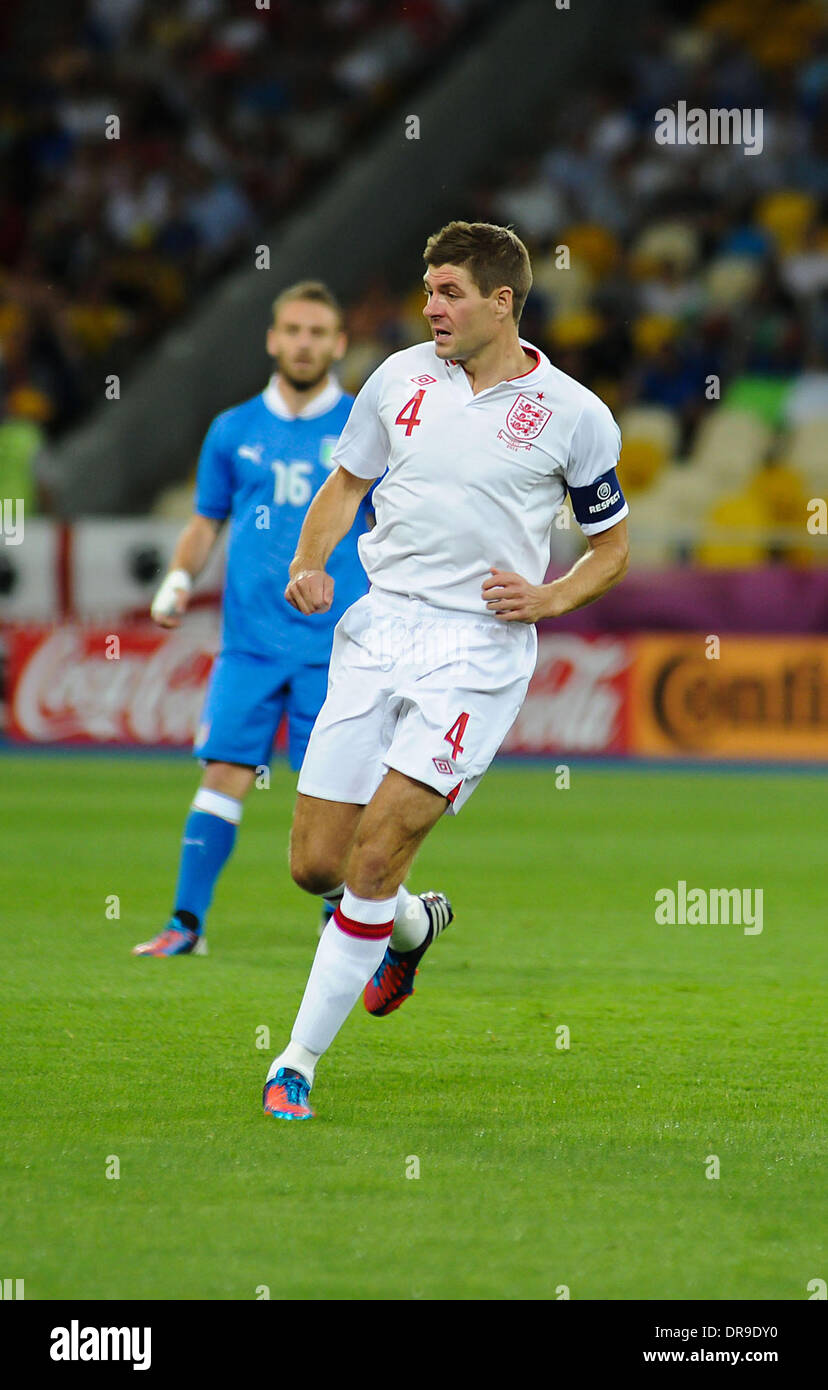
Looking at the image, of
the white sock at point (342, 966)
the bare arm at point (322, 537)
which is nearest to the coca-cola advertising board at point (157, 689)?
the bare arm at point (322, 537)

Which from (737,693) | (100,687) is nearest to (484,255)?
(737,693)

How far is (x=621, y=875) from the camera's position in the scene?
1011cm

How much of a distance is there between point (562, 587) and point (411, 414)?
24.0 inches

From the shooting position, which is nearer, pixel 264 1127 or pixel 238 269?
pixel 264 1127

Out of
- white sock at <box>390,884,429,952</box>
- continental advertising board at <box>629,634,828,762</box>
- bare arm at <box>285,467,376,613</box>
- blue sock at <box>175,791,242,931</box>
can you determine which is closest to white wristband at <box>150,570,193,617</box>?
blue sock at <box>175,791,242,931</box>

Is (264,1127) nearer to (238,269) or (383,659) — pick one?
(383,659)

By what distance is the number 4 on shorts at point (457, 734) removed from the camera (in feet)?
17.2

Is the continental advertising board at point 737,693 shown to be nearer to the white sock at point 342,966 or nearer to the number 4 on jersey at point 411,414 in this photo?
→ the number 4 on jersey at point 411,414

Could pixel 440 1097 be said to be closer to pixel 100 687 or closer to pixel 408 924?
pixel 408 924

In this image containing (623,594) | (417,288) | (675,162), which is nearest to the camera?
(623,594)

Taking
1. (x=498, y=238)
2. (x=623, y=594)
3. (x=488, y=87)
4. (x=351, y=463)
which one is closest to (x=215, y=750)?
(x=351, y=463)

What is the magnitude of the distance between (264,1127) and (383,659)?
1236 millimetres

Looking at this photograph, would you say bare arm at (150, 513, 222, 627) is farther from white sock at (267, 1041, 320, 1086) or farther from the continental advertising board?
the continental advertising board

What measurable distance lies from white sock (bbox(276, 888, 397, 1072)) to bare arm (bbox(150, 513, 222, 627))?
102 inches
